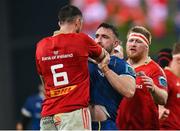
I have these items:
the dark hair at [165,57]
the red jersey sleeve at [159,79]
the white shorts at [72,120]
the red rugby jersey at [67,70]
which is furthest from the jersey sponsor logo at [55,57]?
the dark hair at [165,57]

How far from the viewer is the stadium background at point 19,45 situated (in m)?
22.7

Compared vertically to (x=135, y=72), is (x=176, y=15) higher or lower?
higher

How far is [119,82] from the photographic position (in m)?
9.53

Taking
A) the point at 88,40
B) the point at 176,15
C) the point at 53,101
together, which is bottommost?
the point at 53,101

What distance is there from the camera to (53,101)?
9367 mm

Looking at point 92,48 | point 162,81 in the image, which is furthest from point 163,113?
point 92,48

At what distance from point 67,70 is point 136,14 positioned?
11832 millimetres

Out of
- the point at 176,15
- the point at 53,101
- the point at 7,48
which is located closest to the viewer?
the point at 53,101

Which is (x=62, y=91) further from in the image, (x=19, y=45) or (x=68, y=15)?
(x=19, y=45)

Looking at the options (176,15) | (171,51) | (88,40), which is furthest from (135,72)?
(176,15)

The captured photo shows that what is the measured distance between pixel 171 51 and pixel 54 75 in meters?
3.21

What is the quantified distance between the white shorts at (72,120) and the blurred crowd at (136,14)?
11568 mm

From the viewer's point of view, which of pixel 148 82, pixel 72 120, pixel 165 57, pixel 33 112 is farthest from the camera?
pixel 33 112

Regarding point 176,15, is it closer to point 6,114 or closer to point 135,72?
point 6,114
